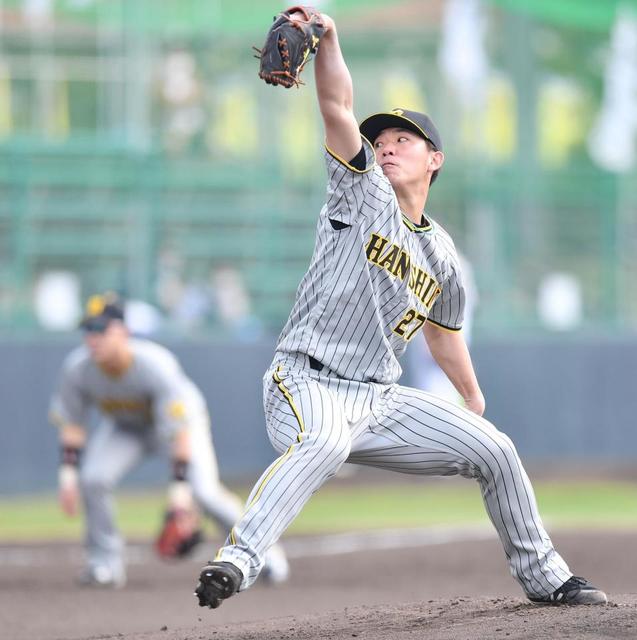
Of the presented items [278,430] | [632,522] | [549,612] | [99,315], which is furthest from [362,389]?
[632,522]

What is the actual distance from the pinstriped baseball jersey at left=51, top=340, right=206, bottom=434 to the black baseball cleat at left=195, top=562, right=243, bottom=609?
12.1ft

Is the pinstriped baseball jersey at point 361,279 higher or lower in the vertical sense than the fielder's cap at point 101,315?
lower

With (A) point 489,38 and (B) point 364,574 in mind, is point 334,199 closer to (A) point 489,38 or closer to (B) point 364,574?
(B) point 364,574

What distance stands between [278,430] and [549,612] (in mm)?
1062

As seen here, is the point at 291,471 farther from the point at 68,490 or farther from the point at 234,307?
the point at 234,307

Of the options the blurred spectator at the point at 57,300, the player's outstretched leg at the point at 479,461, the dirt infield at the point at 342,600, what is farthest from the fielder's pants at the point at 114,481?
the blurred spectator at the point at 57,300

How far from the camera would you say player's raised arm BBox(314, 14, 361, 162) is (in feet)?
13.5

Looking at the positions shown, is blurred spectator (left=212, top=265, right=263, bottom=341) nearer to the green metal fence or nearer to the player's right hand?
the green metal fence

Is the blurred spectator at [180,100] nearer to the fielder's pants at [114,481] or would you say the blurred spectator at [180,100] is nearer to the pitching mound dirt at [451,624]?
the fielder's pants at [114,481]

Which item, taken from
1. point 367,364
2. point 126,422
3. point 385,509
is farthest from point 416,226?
point 385,509

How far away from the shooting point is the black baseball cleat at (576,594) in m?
4.66

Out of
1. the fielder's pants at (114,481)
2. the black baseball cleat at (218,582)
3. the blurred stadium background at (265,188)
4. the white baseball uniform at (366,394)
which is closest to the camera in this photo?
the black baseball cleat at (218,582)

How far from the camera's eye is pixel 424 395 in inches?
186

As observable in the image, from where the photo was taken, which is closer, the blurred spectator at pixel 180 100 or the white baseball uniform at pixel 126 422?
the white baseball uniform at pixel 126 422
